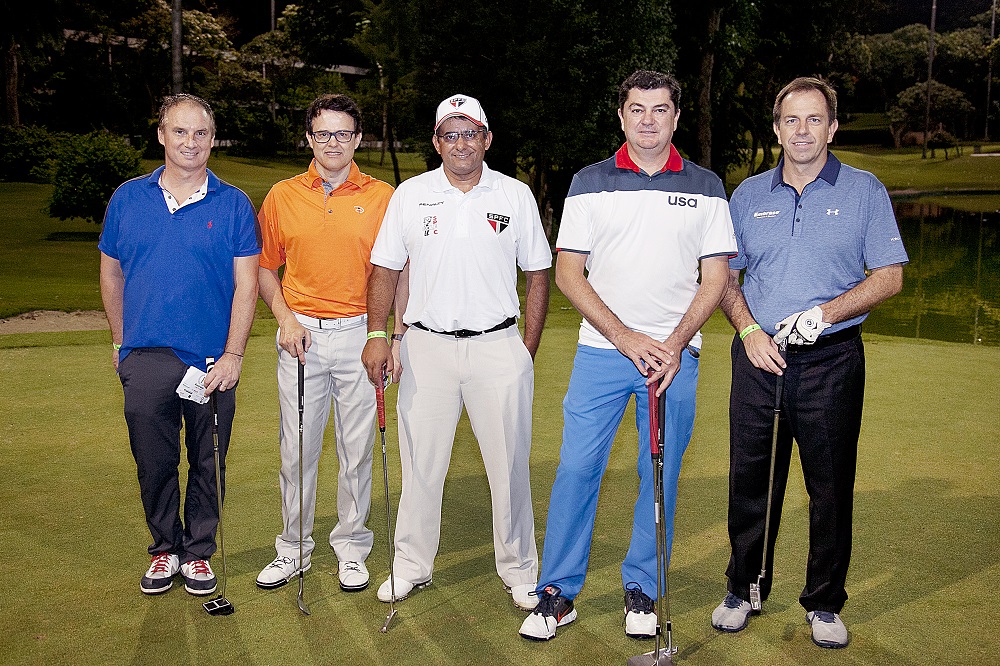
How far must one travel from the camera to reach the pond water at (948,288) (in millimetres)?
13461

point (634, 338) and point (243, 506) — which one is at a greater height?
point (634, 338)

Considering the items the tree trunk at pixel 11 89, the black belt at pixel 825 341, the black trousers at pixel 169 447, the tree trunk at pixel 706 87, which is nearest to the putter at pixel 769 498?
the black belt at pixel 825 341

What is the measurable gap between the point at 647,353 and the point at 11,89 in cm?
3779

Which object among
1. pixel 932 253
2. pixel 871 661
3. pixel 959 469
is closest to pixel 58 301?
pixel 959 469

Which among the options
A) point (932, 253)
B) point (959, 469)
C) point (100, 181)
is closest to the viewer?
point (959, 469)

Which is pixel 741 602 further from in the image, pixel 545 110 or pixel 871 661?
pixel 545 110

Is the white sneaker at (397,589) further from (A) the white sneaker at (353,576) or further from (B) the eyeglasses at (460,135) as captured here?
(B) the eyeglasses at (460,135)

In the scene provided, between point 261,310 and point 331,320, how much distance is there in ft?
30.2

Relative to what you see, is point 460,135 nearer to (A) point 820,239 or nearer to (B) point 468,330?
(B) point 468,330

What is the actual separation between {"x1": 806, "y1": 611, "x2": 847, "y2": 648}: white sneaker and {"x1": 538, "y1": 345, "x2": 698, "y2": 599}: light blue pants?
2.02 ft

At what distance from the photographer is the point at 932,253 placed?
23.6m

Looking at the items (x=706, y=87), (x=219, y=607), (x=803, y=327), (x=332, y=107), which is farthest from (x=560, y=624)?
(x=706, y=87)

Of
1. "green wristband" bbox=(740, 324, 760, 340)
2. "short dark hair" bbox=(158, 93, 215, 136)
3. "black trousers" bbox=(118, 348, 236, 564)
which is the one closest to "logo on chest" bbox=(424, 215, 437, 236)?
"short dark hair" bbox=(158, 93, 215, 136)

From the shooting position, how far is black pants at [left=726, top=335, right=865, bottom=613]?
156 inches
